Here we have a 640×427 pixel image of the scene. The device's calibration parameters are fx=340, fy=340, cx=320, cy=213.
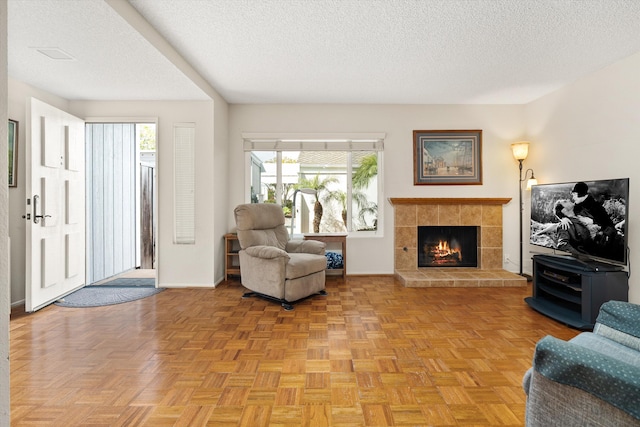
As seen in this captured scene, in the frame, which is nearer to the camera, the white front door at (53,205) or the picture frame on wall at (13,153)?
the white front door at (53,205)

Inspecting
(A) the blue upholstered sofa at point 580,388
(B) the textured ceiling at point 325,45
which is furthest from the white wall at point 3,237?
(A) the blue upholstered sofa at point 580,388

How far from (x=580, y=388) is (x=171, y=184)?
13.6 ft

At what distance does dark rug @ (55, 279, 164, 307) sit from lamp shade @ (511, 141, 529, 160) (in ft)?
15.8

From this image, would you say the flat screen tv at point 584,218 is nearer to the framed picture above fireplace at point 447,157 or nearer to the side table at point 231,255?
the framed picture above fireplace at point 447,157

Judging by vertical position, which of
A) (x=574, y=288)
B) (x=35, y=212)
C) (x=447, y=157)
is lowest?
(x=574, y=288)

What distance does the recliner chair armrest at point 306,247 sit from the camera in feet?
13.0

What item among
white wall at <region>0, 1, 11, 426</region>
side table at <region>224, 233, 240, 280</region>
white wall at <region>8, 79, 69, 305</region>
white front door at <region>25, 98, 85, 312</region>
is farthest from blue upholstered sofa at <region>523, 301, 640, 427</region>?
white wall at <region>8, 79, 69, 305</region>

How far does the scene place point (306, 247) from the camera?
13.1 ft

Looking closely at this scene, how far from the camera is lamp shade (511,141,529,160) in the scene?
4.48 meters

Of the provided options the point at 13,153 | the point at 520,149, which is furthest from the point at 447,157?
the point at 13,153

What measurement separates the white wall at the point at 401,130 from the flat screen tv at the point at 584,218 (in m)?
1.12

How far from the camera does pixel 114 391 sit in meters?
1.84

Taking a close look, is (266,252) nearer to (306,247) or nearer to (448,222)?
(306,247)

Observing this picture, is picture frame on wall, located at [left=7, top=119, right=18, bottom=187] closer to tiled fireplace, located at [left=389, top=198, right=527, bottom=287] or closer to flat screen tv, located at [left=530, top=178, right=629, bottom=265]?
tiled fireplace, located at [left=389, top=198, right=527, bottom=287]
